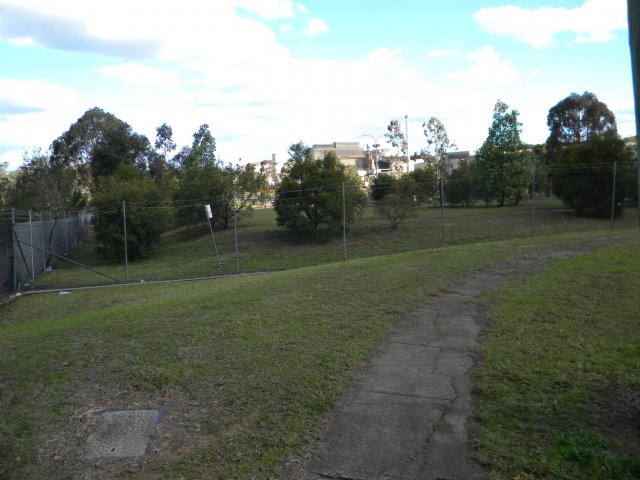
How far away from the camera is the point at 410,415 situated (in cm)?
437

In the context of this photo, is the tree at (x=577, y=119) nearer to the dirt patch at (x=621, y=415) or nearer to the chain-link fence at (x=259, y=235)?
the chain-link fence at (x=259, y=235)

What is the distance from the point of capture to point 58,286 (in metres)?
15.2

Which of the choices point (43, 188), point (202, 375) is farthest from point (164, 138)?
point (202, 375)

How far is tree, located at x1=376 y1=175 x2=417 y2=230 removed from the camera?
793 inches

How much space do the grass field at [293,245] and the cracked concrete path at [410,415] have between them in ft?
33.5

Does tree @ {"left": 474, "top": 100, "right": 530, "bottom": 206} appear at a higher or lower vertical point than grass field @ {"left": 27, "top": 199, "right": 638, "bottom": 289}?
higher

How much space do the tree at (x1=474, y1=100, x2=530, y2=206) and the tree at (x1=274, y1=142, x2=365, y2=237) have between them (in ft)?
47.1

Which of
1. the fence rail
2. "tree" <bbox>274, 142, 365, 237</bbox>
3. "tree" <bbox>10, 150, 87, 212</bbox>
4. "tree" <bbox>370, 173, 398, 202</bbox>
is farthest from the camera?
"tree" <bbox>10, 150, 87, 212</bbox>

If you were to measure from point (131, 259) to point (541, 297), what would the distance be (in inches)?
616

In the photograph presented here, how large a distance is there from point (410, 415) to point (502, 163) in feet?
99.3

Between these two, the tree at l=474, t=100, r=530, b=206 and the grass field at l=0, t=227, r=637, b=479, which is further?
the tree at l=474, t=100, r=530, b=206

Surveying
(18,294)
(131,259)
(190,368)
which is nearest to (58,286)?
(18,294)

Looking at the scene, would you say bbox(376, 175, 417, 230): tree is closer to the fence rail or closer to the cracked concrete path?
the fence rail

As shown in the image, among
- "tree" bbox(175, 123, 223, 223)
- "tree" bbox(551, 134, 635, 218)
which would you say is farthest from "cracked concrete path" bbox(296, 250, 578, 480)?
"tree" bbox(175, 123, 223, 223)
